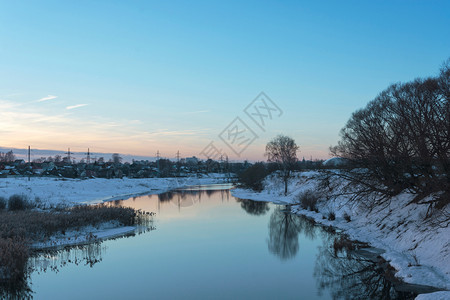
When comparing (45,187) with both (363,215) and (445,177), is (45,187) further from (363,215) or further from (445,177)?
(445,177)

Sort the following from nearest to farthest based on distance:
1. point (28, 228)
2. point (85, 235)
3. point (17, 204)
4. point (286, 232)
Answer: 1. point (28, 228)
2. point (85, 235)
3. point (286, 232)
4. point (17, 204)

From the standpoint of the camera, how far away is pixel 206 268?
1462 cm

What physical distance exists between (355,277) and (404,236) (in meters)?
4.64

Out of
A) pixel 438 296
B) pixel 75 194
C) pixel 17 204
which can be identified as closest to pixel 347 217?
pixel 438 296

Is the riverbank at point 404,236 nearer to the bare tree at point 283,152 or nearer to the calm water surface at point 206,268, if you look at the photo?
the calm water surface at point 206,268

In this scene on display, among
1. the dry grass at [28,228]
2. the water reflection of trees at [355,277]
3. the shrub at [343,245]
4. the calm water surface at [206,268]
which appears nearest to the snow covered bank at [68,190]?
the dry grass at [28,228]

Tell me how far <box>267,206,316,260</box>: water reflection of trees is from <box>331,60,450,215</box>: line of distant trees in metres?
4.79

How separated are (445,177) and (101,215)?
20.7 metres

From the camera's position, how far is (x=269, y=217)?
3008 centimetres

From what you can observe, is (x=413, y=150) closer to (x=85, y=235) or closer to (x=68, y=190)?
(x=85, y=235)

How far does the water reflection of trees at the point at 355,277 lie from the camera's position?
11.3 metres

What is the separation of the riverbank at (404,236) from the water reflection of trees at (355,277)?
590 mm

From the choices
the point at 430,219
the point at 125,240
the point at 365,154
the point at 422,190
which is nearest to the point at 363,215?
the point at 365,154

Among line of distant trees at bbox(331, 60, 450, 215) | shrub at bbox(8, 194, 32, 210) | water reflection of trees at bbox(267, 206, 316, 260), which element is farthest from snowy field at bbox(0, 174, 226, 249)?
line of distant trees at bbox(331, 60, 450, 215)
